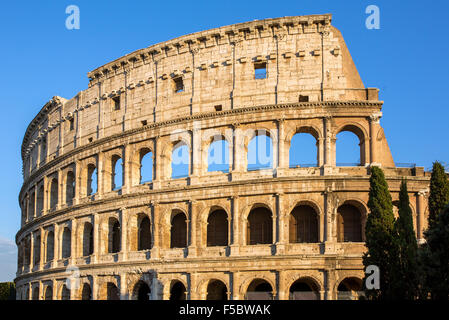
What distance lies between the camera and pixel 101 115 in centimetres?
3575

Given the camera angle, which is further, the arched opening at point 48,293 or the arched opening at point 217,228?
the arched opening at point 48,293

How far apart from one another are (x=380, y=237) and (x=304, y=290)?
9.01m

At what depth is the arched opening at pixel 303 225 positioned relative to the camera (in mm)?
28531

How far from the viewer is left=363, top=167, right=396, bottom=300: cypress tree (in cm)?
2080

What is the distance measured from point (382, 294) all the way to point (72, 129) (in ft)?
82.7

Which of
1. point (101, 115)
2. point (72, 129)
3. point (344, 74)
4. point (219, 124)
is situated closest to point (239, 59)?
point (219, 124)

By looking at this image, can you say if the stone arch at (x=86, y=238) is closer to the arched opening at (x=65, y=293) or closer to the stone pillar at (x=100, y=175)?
the stone pillar at (x=100, y=175)

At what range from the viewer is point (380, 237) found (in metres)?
21.2

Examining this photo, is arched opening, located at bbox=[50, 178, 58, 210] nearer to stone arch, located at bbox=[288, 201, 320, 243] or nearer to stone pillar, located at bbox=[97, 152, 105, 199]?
stone pillar, located at bbox=[97, 152, 105, 199]

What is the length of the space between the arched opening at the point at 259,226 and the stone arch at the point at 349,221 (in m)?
3.53

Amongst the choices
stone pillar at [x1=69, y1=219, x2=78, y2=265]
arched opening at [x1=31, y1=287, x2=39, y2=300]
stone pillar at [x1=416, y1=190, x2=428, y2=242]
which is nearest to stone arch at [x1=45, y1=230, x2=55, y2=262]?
arched opening at [x1=31, y1=287, x2=39, y2=300]

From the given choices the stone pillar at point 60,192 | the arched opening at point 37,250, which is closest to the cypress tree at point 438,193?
the stone pillar at point 60,192

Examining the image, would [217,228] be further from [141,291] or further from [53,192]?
[53,192]
